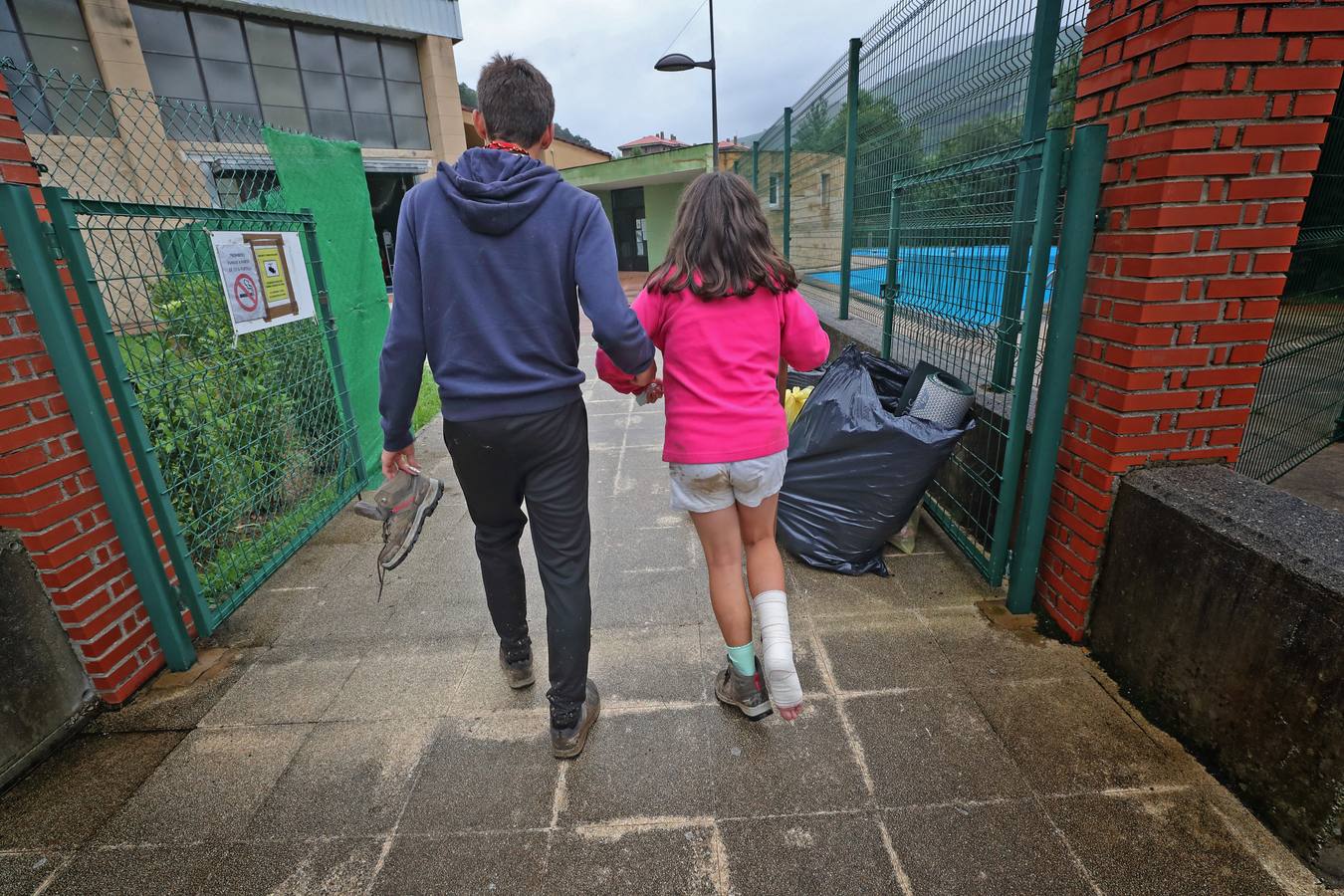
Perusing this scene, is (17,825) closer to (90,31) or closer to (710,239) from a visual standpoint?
(710,239)

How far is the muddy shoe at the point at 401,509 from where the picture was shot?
2.21 metres

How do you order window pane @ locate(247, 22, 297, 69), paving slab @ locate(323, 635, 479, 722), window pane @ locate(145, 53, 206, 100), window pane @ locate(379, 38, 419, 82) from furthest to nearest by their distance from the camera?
window pane @ locate(379, 38, 419, 82) → window pane @ locate(247, 22, 297, 69) → window pane @ locate(145, 53, 206, 100) → paving slab @ locate(323, 635, 479, 722)

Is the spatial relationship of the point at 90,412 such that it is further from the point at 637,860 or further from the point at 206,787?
the point at 637,860

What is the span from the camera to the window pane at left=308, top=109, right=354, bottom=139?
15.8 m

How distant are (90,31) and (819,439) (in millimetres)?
17970

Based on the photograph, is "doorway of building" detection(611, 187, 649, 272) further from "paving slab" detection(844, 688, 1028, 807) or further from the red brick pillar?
"paving slab" detection(844, 688, 1028, 807)

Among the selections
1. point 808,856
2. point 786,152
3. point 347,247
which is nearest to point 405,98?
point 786,152

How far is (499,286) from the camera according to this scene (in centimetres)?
172

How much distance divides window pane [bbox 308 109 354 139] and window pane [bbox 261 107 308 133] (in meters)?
0.21

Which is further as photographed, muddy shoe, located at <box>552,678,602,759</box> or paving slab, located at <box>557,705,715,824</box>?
muddy shoe, located at <box>552,678,602,759</box>

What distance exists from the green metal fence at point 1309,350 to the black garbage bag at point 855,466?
1.67 metres

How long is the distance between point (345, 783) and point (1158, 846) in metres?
2.25

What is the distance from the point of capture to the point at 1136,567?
2.10m

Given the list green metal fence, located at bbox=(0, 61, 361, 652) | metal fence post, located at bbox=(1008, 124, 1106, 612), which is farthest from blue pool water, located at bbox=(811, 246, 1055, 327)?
green metal fence, located at bbox=(0, 61, 361, 652)
